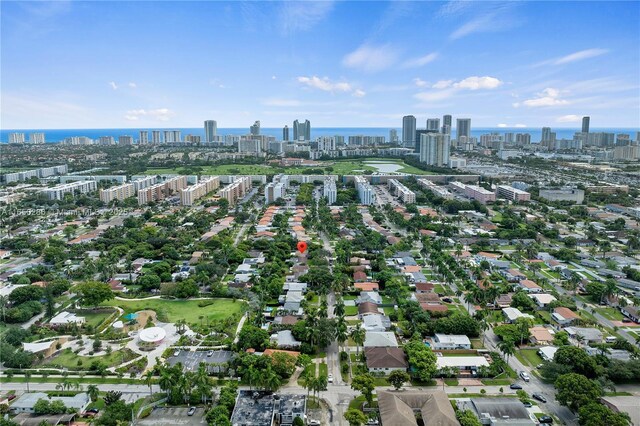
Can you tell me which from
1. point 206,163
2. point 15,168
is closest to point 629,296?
point 206,163

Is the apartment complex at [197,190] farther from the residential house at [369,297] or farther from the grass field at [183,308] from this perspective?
the residential house at [369,297]

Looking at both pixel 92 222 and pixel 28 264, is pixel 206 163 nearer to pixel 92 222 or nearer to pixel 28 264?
pixel 92 222

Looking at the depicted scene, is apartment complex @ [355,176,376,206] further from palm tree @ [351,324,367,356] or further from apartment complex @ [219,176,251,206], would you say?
palm tree @ [351,324,367,356]

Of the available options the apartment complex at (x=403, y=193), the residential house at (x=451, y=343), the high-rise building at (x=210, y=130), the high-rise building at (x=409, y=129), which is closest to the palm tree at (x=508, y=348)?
the residential house at (x=451, y=343)

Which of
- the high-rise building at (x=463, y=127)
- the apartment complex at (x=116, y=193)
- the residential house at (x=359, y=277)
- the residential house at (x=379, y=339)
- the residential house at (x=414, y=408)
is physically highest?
the high-rise building at (x=463, y=127)

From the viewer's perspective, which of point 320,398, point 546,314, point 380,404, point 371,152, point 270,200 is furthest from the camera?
point 371,152

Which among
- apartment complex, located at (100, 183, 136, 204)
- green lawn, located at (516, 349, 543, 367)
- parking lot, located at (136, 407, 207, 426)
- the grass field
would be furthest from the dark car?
apartment complex, located at (100, 183, 136, 204)
